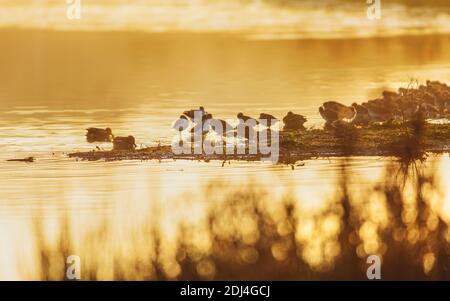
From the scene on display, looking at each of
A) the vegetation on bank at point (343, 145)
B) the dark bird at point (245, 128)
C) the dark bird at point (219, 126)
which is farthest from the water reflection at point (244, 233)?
the dark bird at point (219, 126)

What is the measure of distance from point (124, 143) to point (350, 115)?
3793 millimetres

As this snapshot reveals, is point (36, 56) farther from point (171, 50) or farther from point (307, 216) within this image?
point (307, 216)

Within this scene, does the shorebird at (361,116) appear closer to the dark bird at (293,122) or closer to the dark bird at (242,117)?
the dark bird at (293,122)

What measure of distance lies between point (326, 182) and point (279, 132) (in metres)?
4.04

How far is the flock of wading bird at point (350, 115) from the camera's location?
24172mm

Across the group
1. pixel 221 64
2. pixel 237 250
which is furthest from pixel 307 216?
pixel 221 64

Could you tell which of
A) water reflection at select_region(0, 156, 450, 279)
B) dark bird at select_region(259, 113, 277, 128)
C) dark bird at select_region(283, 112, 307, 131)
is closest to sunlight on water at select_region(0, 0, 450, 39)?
dark bird at select_region(259, 113, 277, 128)

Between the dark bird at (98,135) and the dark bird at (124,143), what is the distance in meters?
0.70

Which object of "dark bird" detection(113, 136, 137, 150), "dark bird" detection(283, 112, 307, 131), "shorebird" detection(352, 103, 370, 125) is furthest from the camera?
"shorebird" detection(352, 103, 370, 125)

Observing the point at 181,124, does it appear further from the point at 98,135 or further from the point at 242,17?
the point at 242,17

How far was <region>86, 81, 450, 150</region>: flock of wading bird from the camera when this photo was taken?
24172 mm

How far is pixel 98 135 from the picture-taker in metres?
24.1

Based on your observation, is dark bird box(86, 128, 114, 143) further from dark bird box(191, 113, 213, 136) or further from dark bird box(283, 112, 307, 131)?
dark bird box(283, 112, 307, 131)

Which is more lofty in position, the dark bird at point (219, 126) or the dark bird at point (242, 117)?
the dark bird at point (242, 117)
